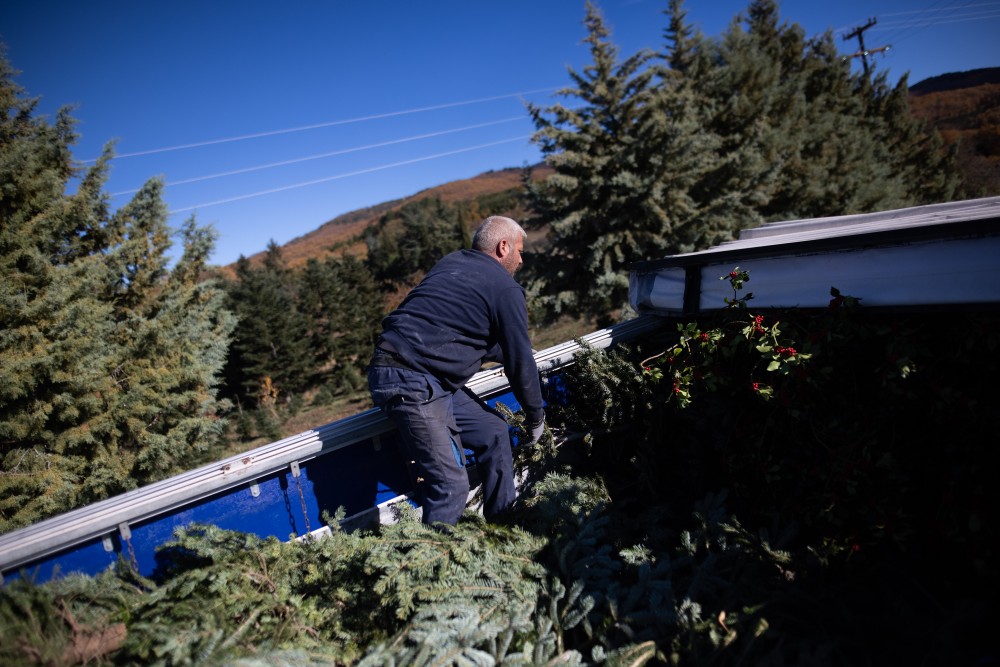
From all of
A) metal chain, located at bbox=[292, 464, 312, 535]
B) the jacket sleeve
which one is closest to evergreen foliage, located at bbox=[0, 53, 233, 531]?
metal chain, located at bbox=[292, 464, 312, 535]

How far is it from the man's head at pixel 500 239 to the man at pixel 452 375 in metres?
0.16

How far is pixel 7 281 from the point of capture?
6613 mm

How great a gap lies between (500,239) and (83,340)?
23.8 ft

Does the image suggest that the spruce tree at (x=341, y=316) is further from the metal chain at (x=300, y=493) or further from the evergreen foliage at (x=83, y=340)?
the metal chain at (x=300, y=493)

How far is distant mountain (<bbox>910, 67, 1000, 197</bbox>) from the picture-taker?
3127 cm

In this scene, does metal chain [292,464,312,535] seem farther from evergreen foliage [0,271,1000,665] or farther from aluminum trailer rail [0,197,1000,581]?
evergreen foliage [0,271,1000,665]

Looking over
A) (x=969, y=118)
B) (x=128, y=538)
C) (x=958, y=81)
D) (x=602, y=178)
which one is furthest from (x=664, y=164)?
(x=958, y=81)

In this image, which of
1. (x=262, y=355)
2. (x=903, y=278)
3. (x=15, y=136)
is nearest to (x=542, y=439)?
(x=903, y=278)

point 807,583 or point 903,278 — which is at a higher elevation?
point 903,278

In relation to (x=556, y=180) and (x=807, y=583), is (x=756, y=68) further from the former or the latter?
(x=807, y=583)

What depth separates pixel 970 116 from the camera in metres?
40.5

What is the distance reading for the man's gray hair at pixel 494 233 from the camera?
2959mm

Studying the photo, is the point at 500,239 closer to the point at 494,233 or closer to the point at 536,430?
the point at 494,233

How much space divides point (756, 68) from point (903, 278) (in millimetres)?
16327
